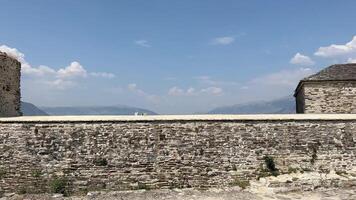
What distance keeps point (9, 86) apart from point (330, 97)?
61.3 feet

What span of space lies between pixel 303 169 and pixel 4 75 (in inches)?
623

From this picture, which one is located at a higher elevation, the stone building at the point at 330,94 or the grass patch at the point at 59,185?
the stone building at the point at 330,94

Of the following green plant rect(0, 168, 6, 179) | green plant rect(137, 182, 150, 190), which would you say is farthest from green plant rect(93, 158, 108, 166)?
green plant rect(0, 168, 6, 179)

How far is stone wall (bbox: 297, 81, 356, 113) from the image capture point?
2370 centimetres

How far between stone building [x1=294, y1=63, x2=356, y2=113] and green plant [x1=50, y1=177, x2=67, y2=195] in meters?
14.8

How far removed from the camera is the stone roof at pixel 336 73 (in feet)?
78.3

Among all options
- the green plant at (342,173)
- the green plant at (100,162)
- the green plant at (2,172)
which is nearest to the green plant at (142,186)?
the green plant at (100,162)

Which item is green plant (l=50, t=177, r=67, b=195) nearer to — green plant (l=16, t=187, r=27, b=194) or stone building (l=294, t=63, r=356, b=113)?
green plant (l=16, t=187, r=27, b=194)

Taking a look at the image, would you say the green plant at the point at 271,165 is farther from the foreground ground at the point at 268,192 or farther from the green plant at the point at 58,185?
the green plant at the point at 58,185

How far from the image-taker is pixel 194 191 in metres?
17.1

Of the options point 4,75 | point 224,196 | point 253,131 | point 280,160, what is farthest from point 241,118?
point 4,75

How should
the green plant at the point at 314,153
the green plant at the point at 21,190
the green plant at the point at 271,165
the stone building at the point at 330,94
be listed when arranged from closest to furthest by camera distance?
the green plant at the point at 21,190
the green plant at the point at 271,165
the green plant at the point at 314,153
the stone building at the point at 330,94

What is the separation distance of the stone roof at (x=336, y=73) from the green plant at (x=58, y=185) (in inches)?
604

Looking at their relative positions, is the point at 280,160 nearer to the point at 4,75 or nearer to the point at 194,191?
the point at 194,191
